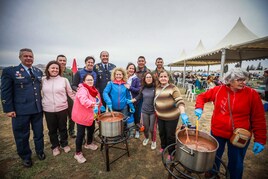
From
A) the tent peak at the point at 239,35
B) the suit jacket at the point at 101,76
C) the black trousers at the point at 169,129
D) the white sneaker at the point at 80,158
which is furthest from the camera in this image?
the tent peak at the point at 239,35

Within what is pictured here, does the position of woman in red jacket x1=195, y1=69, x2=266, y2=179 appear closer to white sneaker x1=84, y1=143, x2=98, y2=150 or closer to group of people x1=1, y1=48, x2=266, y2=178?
group of people x1=1, y1=48, x2=266, y2=178

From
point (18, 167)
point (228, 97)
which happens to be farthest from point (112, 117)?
point (18, 167)

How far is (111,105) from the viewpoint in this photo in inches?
109

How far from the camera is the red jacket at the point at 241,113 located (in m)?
1.64

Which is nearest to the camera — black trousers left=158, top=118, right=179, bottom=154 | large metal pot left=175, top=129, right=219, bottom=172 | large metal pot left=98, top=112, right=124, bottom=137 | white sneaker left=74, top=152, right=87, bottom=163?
large metal pot left=175, top=129, right=219, bottom=172

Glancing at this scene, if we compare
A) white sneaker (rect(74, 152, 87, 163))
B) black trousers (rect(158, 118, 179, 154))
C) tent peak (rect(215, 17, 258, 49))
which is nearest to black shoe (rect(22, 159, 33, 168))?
white sneaker (rect(74, 152, 87, 163))

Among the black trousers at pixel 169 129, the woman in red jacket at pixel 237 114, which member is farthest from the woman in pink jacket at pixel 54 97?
the woman in red jacket at pixel 237 114

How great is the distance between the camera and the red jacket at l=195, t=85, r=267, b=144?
1638 mm

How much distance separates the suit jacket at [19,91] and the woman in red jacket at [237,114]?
3.08 metres

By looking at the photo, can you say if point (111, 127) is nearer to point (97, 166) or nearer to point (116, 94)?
point (116, 94)

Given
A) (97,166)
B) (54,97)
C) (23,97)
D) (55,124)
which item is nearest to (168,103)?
(97,166)

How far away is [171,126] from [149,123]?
2.28ft

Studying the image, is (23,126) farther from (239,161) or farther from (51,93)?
(239,161)

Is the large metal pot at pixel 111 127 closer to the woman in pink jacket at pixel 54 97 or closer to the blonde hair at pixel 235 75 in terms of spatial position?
the woman in pink jacket at pixel 54 97
